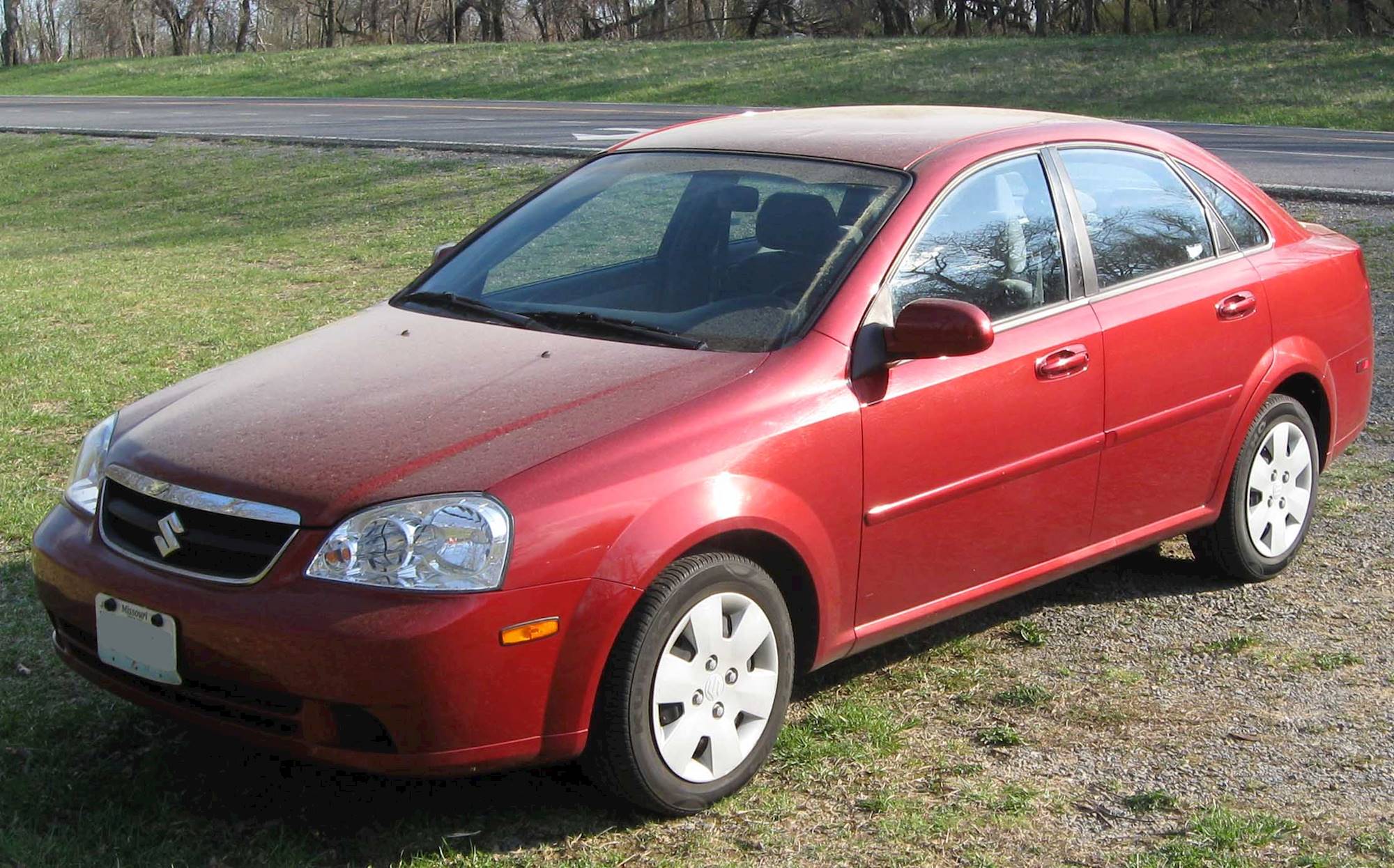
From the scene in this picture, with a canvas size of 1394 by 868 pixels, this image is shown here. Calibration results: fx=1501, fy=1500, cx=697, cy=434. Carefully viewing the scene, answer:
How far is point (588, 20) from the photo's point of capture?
5053cm

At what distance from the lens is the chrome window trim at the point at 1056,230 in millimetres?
4062

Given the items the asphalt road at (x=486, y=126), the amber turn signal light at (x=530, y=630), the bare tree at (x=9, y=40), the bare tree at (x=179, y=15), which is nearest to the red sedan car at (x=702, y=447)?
the amber turn signal light at (x=530, y=630)

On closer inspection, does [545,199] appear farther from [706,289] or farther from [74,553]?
[74,553]

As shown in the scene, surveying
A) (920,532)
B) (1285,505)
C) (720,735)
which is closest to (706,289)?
(920,532)

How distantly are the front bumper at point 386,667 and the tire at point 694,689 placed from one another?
3.0 inches

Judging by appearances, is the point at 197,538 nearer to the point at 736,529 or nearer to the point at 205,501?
the point at 205,501

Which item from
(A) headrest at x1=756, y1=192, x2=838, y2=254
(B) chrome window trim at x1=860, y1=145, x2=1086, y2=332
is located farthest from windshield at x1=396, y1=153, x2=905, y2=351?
(B) chrome window trim at x1=860, y1=145, x2=1086, y2=332

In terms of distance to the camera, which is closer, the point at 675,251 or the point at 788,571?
the point at 788,571

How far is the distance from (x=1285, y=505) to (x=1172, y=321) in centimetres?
104

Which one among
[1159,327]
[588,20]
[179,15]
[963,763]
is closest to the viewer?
[963,763]

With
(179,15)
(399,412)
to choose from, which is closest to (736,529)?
(399,412)

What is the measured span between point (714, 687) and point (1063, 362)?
59.0 inches

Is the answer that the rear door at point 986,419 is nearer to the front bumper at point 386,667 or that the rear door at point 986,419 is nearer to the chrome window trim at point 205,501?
the front bumper at point 386,667

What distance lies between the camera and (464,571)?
3.18m
